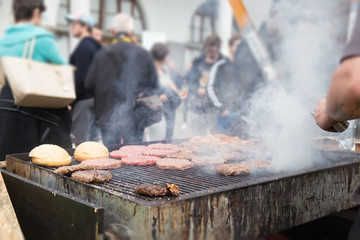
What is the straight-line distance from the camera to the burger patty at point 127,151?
3512 millimetres

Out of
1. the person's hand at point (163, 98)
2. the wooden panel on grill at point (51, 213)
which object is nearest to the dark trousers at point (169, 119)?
the person's hand at point (163, 98)

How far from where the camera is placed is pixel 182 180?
2.77m

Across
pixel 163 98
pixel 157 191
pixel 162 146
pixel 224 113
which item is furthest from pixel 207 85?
pixel 157 191

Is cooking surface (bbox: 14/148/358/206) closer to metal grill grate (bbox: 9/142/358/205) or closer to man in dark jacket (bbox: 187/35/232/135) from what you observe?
metal grill grate (bbox: 9/142/358/205)

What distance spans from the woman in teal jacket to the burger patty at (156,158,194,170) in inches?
66.2

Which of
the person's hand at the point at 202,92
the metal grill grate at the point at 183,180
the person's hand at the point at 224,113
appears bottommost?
the metal grill grate at the point at 183,180

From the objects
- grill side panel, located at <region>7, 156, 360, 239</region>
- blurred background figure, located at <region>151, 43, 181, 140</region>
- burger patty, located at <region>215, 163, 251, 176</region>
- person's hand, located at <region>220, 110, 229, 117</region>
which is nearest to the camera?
grill side panel, located at <region>7, 156, 360, 239</region>

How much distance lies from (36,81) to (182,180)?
1907 millimetres

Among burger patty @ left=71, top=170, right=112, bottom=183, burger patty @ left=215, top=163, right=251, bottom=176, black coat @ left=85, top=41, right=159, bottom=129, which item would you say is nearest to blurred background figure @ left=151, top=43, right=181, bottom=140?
black coat @ left=85, top=41, right=159, bottom=129

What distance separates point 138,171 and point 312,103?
7.96ft

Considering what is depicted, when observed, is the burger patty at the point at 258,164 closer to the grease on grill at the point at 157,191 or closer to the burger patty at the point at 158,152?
the burger patty at the point at 158,152

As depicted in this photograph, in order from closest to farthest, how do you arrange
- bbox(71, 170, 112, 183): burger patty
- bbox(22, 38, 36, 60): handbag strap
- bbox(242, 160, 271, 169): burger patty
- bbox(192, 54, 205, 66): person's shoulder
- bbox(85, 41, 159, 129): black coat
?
bbox(71, 170, 112, 183): burger patty < bbox(242, 160, 271, 169): burger patty < bbox(22, 38, 36, 60): handbag strap < bbox(85, 41, 159, 129): black coat < bbox(192, 54, 205, 66): person's shoulder

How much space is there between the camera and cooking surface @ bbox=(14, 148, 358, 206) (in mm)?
2250

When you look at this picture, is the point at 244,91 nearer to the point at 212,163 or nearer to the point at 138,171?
the point at 212,163
